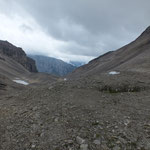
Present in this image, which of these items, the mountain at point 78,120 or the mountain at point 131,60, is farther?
the mountain at point 131,60

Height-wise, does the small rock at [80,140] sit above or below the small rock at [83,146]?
above

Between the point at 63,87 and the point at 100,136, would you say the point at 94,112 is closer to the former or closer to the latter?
the point at 100,136

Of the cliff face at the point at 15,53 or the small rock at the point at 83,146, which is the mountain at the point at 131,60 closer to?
the small rock at the point at 83,146

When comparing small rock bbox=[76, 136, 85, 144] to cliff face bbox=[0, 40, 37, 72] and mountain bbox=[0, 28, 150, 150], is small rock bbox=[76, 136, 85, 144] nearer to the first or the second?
mountain bbox=[0, 28, 150, 150]

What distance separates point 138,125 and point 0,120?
19.2 ft

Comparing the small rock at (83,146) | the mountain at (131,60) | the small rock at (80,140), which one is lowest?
the small rock at (83,146)

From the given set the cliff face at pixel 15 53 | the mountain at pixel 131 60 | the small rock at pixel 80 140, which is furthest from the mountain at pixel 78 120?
the cliff face at pixel 15 53

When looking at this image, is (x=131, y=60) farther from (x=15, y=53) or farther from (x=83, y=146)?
(x=15, y=53)

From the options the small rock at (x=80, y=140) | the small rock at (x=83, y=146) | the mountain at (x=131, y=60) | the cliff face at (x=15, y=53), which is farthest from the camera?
the cliff face at (x=15, y=53)

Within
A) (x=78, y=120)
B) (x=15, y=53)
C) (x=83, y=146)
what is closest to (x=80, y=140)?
(x=83, y=146)

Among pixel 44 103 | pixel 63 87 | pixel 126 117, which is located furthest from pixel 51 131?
pixel 63 87

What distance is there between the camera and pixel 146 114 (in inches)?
241

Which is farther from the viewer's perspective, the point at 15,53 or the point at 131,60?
the point at 15,53

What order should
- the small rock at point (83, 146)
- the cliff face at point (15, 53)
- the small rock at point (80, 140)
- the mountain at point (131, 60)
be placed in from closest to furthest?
the small rock at point (83, 146)
the small rock at point (80, 140)
the mountain at point (131, 60)
the cliff face at point (15, 53)
